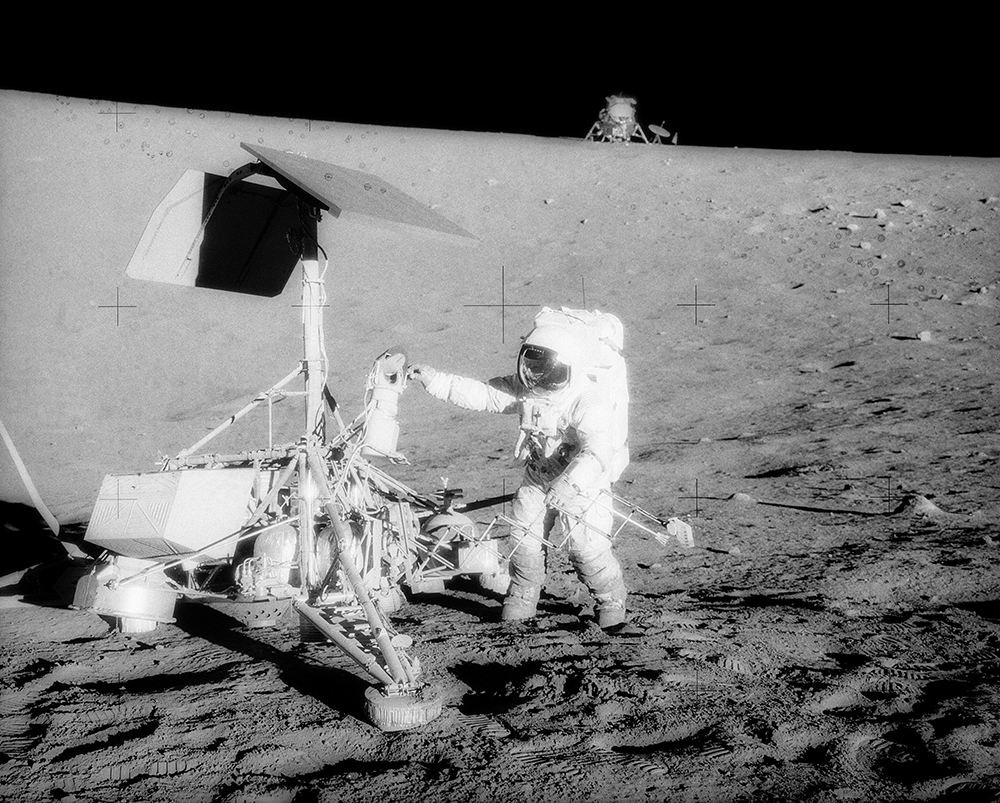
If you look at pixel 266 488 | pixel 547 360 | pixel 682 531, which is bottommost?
pixel 682 531

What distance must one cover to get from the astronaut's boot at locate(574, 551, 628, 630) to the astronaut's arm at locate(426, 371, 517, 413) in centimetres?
64

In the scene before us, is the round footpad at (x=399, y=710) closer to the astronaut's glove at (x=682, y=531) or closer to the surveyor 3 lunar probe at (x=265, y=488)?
the surveyor 3 lunar probe at (x=265, y=488)

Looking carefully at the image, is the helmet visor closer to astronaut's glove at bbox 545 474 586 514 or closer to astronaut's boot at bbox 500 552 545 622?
astronaut's glove at bbox 545 474 586 514

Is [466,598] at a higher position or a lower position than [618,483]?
lower

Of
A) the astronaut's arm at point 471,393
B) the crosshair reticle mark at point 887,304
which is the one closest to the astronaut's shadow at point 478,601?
the astronaut's arm at point 471,393

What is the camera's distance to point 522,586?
3299 millimetres


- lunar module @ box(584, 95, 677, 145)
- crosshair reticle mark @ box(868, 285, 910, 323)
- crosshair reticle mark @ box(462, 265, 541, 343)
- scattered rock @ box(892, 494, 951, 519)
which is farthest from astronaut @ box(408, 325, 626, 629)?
lunar module @ box(584, 95, 677, 145)

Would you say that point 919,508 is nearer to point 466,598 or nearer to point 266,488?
point 466,598

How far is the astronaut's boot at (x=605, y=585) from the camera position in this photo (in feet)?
10.5

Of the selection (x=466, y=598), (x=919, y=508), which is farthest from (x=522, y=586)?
(x=919, y=508)

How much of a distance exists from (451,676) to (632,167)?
9.39m

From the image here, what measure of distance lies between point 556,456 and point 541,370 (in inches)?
14.0

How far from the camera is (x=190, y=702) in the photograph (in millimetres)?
2592

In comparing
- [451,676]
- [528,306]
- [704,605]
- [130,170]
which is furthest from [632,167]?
[451,676]
